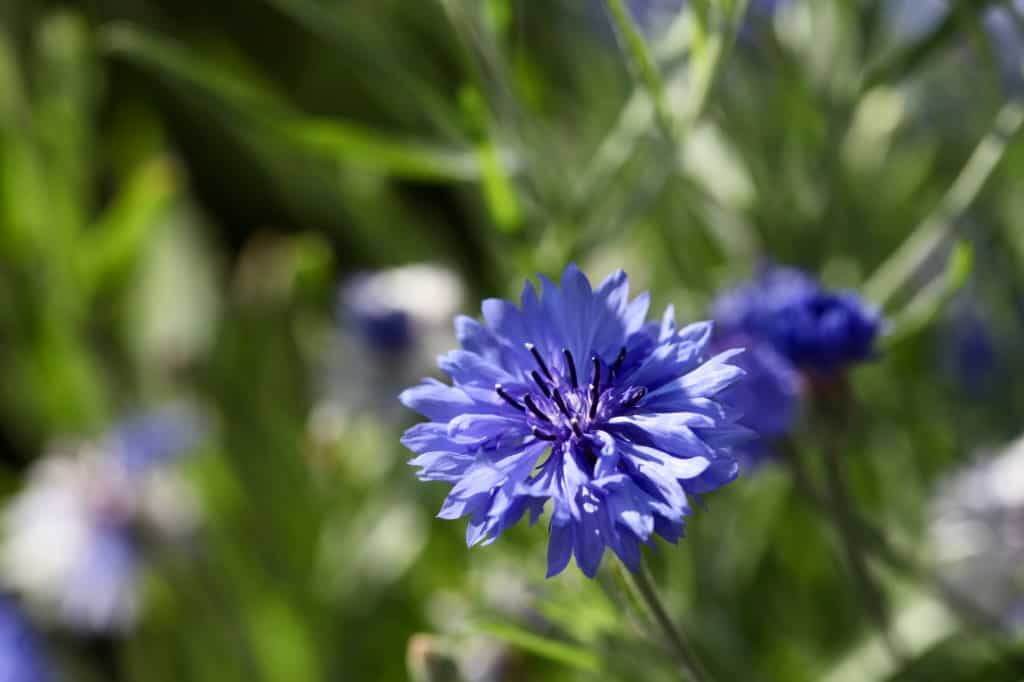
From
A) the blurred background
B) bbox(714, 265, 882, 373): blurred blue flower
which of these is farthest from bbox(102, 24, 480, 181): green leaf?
bbox(714, 265, 882, 373): blurred blue flower

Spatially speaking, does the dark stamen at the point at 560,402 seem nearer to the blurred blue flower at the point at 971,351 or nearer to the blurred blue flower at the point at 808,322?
the blurred blue flower at the point at 808,322

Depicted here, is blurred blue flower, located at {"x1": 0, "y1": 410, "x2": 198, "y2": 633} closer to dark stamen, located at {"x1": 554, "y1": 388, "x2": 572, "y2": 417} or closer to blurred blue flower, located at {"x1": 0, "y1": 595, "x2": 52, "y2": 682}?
blurred blue flower, located at {"x1": 0, "y1": 595, "x2": 52, "y2": 682}

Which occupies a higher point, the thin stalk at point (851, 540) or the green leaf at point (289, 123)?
the green leaf at point (289, 123)

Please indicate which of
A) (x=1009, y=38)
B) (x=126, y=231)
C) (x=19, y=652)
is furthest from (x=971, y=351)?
(x=19, y=652)

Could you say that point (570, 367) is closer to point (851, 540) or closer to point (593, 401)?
point (593, 401)

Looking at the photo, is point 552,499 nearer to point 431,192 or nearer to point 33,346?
point 33,346

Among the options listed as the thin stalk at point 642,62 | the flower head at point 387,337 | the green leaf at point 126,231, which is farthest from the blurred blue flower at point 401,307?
the thin stalk at point 642,62

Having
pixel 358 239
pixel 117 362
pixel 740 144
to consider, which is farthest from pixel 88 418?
pixel 740 144
